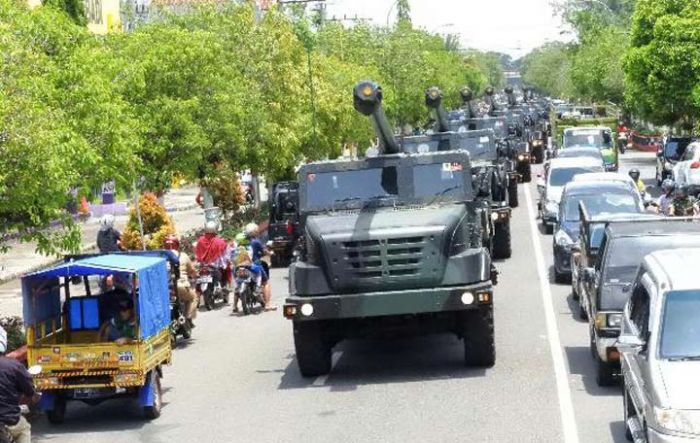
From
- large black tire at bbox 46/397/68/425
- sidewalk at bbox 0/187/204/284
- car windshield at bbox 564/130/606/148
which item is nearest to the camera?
large black tire at bbox 46/397/68/425

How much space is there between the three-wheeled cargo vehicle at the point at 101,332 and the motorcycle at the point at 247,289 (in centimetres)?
717

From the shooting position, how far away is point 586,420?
1452 centimetres

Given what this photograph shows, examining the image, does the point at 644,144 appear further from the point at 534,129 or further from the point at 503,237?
the point at 503,237

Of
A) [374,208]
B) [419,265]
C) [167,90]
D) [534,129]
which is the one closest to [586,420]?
[419,265]

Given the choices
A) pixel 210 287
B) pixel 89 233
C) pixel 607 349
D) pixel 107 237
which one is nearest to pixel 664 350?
pixel 607 349

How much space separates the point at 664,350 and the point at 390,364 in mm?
7720

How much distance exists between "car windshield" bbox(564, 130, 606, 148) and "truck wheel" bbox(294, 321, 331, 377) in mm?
34654

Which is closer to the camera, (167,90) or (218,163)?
(167,90)

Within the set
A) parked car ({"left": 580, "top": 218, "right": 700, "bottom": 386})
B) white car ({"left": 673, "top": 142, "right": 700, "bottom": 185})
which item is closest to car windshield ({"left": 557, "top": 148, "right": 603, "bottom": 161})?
white car ({"left": 673, "top": 142, "right": 700, "bottom": 185})

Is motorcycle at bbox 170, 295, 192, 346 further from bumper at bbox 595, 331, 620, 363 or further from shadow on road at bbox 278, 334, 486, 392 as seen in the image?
bumper at bbox 595, 331, 620, 363

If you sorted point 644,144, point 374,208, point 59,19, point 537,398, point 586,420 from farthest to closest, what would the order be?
point 644,144 < point 59,19 < point 374,208 < point 537,398 < point 586,420

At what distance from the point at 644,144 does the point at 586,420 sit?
223ft

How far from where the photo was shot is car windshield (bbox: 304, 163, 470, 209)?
60.9 ft

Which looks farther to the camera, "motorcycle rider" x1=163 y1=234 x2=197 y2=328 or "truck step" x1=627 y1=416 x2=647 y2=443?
"motorcycle rider" x1=163 y1=234 x2=197 y2=328
